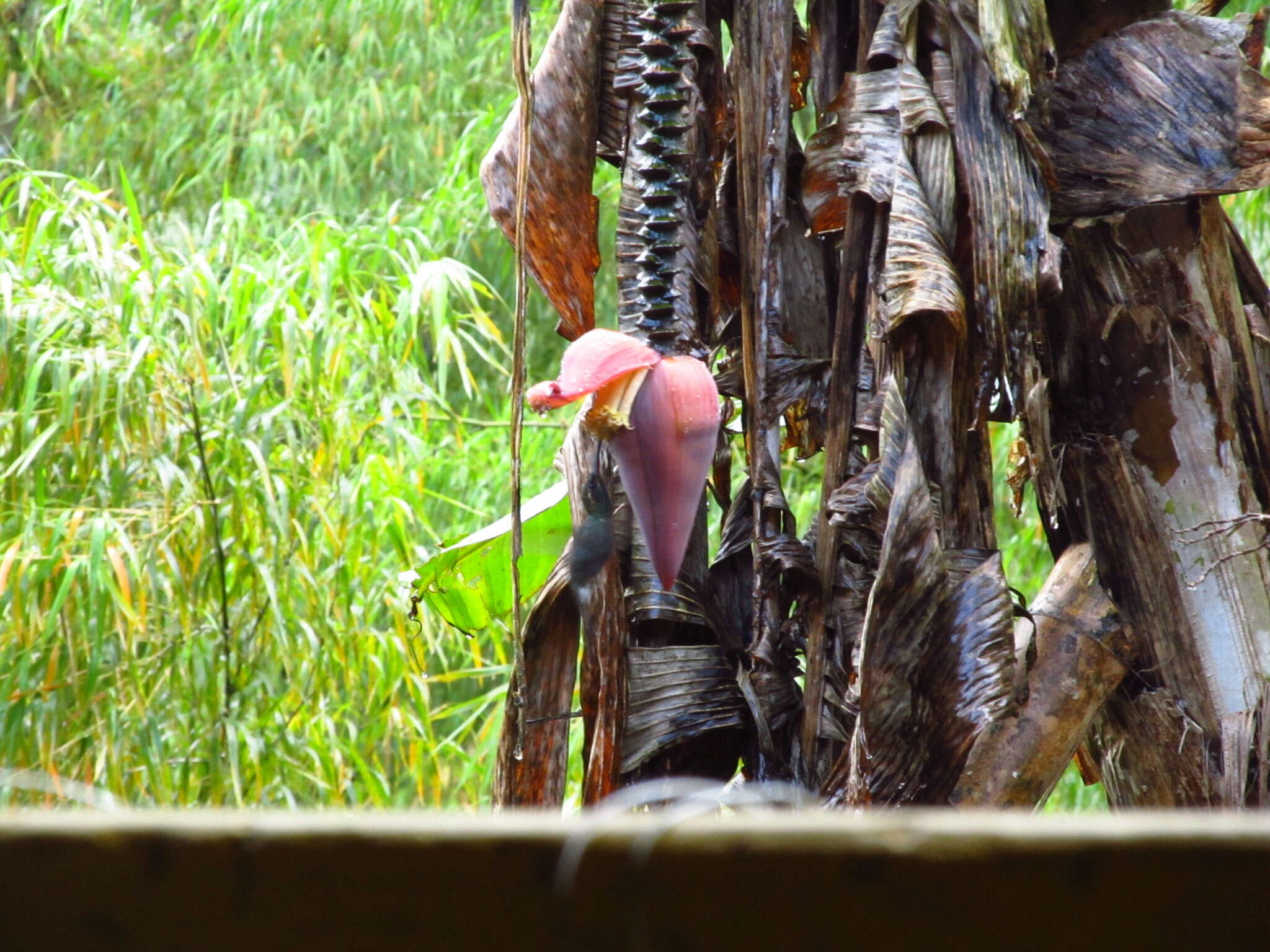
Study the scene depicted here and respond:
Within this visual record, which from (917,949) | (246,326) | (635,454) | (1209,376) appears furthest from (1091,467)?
(246,326)

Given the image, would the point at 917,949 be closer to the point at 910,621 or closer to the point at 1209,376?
the point at 910,621

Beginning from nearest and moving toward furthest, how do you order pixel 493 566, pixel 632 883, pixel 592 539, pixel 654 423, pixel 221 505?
1. pixel 632 883
2. pixel 654 423
3. pixel 592 539
4. pixel 493 566
5. pixel 221 505

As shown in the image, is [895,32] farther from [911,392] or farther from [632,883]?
[632,883]

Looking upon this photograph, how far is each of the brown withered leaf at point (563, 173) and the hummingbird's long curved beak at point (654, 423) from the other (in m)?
0.15

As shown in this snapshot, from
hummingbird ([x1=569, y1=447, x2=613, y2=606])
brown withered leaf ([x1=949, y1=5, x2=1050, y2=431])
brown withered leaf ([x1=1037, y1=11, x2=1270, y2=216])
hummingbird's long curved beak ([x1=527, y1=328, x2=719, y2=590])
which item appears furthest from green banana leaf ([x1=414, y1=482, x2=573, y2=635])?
brown withered leaf ([x1=1037, y1=11, x2=1270, y2=216])

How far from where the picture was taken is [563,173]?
32.4 inches

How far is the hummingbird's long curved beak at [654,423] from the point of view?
67 centimetres

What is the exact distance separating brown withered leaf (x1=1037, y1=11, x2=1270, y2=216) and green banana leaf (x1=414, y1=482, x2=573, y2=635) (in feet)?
1.46

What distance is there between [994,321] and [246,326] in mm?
1299

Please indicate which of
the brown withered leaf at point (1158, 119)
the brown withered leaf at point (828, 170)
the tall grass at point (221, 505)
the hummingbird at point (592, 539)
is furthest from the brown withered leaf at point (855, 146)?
the tall grass at point (221, 505)

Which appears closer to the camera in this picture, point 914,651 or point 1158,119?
point 914,651

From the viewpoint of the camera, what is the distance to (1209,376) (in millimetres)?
882

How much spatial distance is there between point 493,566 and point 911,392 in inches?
17.3

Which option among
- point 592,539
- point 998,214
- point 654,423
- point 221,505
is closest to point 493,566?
point 592,539
